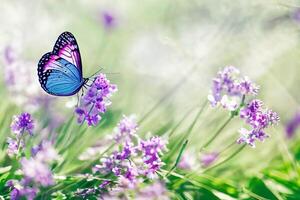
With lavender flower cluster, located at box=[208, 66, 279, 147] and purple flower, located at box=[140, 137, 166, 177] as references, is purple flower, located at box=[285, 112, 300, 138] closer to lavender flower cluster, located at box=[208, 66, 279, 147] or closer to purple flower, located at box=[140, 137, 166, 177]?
lavender flower cluster, located at box=[208, 66, 279, 147]

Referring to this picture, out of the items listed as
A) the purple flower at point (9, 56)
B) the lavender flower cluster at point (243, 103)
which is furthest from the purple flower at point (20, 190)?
the purple flower at point (9, 56)

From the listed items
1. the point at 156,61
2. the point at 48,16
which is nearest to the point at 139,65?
the point at 156,61

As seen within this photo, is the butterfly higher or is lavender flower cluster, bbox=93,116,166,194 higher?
the butterfly

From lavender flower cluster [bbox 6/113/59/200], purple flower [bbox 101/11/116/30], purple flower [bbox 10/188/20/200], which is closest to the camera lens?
lavender flower cluster [bbox 6/113/59/200]

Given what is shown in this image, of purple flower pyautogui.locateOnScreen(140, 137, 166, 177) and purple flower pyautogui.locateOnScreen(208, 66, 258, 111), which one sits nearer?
purple flower pyautogui.locateOnScreen(140, 137, 166, 177)

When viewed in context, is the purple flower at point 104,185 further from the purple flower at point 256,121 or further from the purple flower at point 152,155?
the purple flower at point 256,121

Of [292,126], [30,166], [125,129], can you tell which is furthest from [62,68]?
[292,126]

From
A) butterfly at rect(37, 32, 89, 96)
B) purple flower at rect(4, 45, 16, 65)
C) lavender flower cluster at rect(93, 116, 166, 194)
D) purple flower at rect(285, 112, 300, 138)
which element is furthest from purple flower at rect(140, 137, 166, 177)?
purple flower at rect(285, 112, 300, 138)
